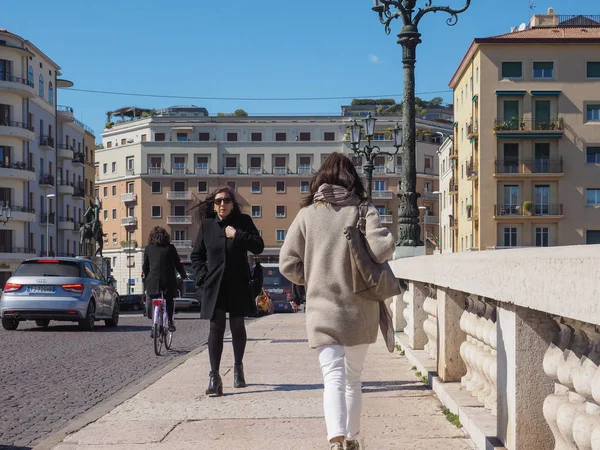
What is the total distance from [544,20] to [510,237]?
17690 mm

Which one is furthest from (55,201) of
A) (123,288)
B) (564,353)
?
(564,353)

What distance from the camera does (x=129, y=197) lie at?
114938 millimetres

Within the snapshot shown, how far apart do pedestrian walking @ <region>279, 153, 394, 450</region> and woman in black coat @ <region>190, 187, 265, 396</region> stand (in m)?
2.96

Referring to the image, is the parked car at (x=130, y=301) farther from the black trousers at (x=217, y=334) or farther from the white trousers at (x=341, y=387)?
the white trousers at (x=341, y=387)

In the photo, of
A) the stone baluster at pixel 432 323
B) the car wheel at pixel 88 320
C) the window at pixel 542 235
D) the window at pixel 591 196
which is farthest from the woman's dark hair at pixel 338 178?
the window at pixel 591 196

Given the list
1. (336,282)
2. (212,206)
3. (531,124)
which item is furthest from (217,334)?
(531,124)

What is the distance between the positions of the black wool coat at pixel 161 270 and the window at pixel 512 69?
5949cm

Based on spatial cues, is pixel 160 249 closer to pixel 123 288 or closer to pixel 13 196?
pixel 13 196

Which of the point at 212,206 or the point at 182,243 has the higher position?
the point at 212,206

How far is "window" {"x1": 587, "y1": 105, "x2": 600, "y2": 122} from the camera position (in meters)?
70.8

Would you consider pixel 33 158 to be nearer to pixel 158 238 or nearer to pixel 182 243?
pixel 182 243

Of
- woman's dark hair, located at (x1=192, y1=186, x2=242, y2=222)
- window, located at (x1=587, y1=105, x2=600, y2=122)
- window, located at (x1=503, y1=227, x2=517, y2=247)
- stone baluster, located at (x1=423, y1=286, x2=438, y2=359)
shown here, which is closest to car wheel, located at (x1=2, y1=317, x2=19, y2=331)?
woman's dark hair, located at (x1=192, y1=186, x2=242, y2=222)

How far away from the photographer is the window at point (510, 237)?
70.8 meters

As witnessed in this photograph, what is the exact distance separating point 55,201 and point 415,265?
76457 mm
